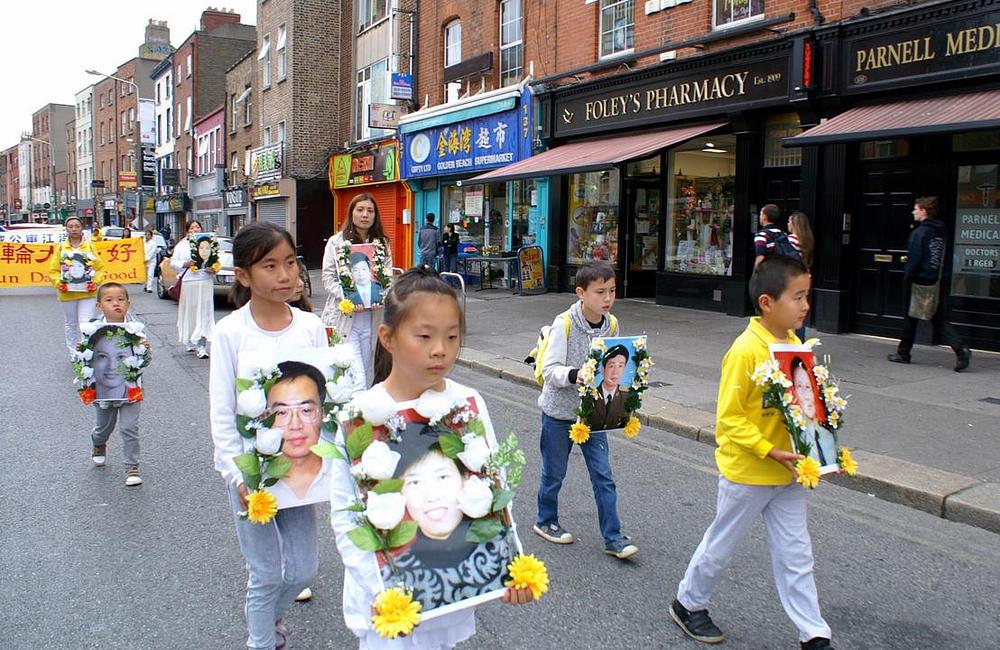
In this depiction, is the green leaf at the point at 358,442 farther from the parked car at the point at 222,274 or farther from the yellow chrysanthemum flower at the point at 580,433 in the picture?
the parked car at the point at 222,274

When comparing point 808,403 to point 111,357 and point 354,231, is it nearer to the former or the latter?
Answer: point 354,231

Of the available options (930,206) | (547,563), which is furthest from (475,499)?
(930,206)

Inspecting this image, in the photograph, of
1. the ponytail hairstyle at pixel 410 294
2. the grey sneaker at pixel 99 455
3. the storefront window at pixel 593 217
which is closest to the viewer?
the ponytail hairstyle at pixel 410 294

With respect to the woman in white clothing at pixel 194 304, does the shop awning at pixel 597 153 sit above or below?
above

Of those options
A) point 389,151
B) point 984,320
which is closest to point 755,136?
point 984,320

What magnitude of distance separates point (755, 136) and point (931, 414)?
6765mm

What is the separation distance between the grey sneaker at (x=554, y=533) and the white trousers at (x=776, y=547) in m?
1.10

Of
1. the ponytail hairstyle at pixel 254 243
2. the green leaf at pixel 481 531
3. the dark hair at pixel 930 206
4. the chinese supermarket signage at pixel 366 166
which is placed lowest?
the green leaf at pixel 481 531

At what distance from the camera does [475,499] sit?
7.13 feet

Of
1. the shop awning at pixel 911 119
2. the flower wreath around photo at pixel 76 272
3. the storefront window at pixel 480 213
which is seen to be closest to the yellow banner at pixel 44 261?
the flower wreath around photo at pixel 76 272

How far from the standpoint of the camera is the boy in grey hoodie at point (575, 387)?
13.8ft

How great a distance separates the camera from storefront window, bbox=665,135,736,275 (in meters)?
13.7

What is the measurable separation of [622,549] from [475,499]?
2.36 meters

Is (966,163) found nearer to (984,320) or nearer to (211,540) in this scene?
(984,320)
